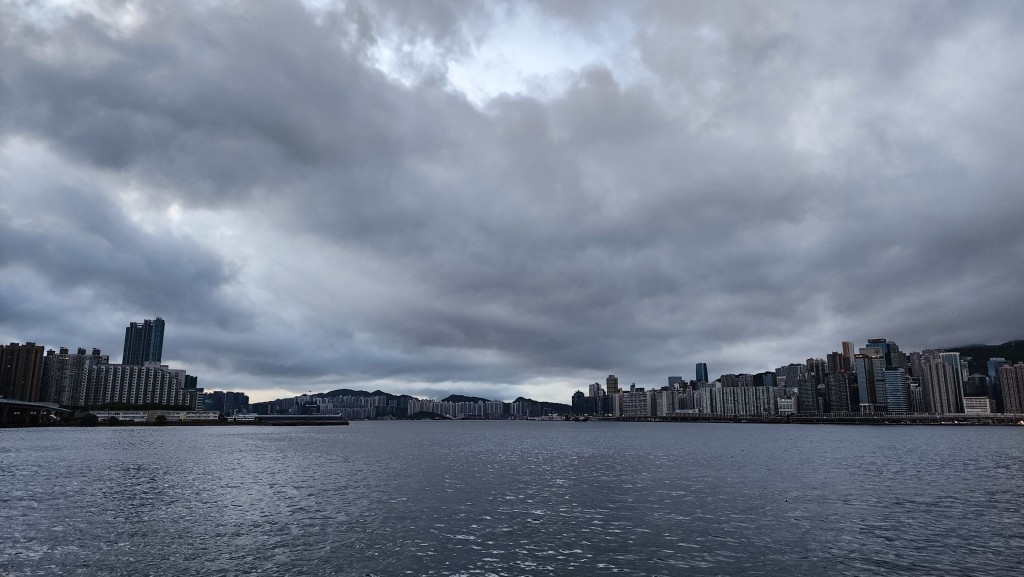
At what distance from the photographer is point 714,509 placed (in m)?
54.5

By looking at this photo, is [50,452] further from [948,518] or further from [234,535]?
[948,518]

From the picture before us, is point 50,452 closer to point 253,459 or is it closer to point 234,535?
point 253,459

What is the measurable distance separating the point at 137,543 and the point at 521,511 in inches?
1192

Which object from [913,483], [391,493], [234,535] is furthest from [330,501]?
[913,483]

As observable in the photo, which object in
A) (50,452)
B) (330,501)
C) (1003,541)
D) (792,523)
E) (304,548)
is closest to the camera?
(304,548)

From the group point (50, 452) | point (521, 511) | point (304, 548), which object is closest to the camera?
point (304, 548)

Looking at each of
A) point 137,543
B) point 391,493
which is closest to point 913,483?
point 391,493

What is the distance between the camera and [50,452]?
120188 mm

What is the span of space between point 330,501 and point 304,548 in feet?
70.1

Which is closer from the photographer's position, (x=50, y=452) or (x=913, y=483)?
(x=913, y=483)

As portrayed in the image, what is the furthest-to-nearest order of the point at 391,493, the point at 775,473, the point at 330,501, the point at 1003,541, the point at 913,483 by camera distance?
the point at 775,473, the point at 913,483, the point at 391,493, the point at 330,501, the point at 1003,541

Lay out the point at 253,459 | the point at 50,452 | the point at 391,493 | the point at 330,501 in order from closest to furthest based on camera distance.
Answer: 1. the point at 330,501
2. the point at 391,493
3. the point at 253,459
4. the point at 50,452

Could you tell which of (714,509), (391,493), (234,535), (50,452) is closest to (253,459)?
(50,452)

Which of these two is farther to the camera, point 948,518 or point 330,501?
point 330,501
